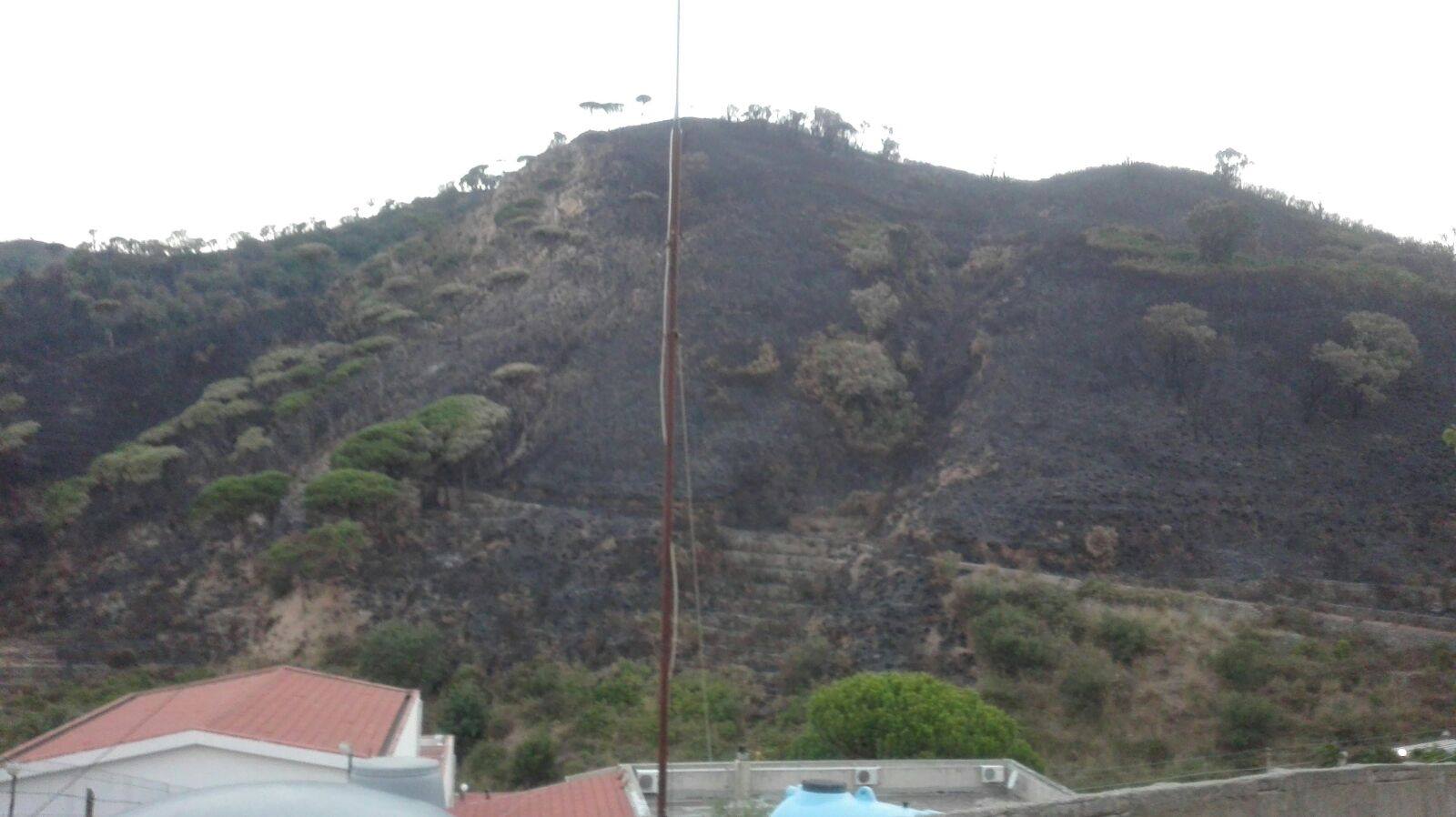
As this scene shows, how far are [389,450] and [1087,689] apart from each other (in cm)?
1921

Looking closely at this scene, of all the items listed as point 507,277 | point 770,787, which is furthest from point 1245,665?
point 507,277

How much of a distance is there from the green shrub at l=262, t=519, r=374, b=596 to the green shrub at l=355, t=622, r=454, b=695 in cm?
374

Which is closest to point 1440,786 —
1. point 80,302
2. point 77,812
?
point 77,812

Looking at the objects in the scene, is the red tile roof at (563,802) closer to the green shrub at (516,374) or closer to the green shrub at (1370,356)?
the green shrub at (516,374)

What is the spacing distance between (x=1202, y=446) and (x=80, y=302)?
4255 centimetres

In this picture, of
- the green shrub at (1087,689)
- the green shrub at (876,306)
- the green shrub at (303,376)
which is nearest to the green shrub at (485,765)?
the green shrub at (1087,689)

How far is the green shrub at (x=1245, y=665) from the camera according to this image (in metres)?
21.9

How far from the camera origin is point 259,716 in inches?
485

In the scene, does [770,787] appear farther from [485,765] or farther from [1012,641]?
[1012,641]

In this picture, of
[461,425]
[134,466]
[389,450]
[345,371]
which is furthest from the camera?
[345,371]

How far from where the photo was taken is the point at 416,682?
25.9 meters

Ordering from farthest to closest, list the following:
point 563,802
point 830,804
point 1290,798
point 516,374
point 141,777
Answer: point 516,374, point 563,802, point 141,777, point 830,804, point 1290,798

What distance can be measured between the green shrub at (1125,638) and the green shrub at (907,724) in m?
7.34

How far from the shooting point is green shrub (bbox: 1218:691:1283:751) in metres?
20.1
